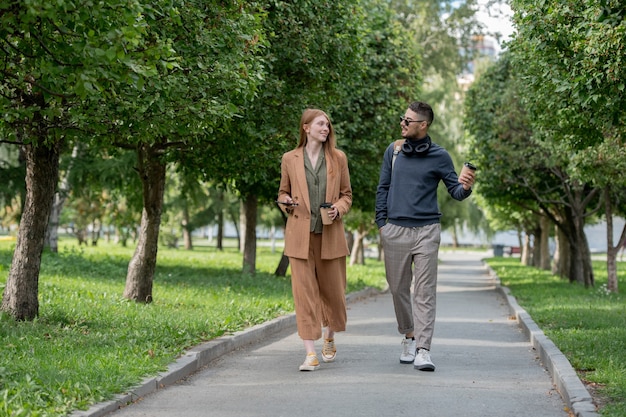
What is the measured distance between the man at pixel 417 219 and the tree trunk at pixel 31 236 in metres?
4.06

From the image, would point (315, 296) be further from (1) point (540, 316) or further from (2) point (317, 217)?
(1) point (540, 316)

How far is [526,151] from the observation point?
88.4 feet

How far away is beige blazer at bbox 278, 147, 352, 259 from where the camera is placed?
8570mm

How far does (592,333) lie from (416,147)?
4.68 m

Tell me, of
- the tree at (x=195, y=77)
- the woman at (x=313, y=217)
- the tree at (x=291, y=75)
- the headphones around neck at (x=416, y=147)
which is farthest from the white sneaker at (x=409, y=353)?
the tree at (x=291, y=75)

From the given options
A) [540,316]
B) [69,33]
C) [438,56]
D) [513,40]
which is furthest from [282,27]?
[438,56]

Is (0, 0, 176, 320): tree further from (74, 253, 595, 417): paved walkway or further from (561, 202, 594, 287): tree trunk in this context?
(561, 202, 594, 287): tree trunk

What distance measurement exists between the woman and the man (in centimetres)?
41

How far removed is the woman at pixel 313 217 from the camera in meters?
8.59

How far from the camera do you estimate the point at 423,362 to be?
→ 859 centimetres

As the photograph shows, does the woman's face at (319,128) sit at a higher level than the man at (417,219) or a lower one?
higher

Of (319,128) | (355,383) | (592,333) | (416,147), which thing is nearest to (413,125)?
(416,147)

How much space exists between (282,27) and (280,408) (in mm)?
9739

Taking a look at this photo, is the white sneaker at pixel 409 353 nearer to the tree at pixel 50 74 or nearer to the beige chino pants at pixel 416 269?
the beige chino pants at pixel 416 269
